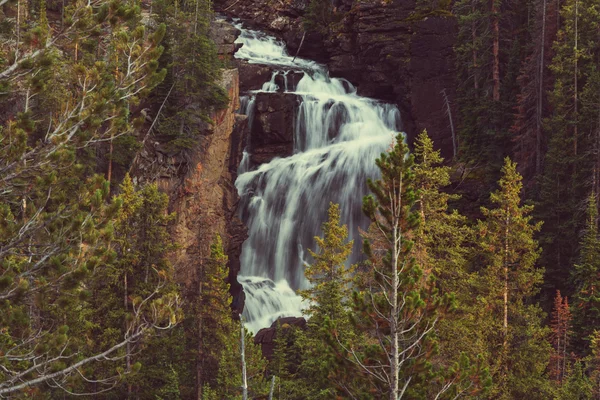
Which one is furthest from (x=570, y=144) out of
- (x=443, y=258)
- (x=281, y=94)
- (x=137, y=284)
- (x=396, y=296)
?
(x=396, y=296)

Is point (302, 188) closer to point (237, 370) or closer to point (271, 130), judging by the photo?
point (271, 130)

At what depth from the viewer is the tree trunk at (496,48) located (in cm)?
3688

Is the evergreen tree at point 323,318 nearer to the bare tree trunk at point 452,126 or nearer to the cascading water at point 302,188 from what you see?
the cascading water at point 302,188

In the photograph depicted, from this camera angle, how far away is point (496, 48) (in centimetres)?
3756

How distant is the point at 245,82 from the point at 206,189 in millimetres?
11649

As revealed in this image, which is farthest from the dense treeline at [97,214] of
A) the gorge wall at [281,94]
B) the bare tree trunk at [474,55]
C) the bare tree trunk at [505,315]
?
the bare tree trunk at [474,55]

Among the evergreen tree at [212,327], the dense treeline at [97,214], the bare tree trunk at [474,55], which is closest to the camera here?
the dense treeline at [97,214]

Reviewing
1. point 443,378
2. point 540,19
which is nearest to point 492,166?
point 540,19

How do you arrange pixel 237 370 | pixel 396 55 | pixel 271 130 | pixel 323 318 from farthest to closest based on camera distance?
1. pixel 396 55
2. pixel 271 130
3. pixel 237 370
4. pixel 323 318

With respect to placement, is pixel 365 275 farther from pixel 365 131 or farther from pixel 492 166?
pixel 365 131

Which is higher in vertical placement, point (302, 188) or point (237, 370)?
point (302, 188)

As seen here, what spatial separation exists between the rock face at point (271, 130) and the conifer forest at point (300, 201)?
153mm

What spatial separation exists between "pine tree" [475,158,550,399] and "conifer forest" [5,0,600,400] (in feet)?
0.28

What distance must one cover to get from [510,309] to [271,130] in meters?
22.1
